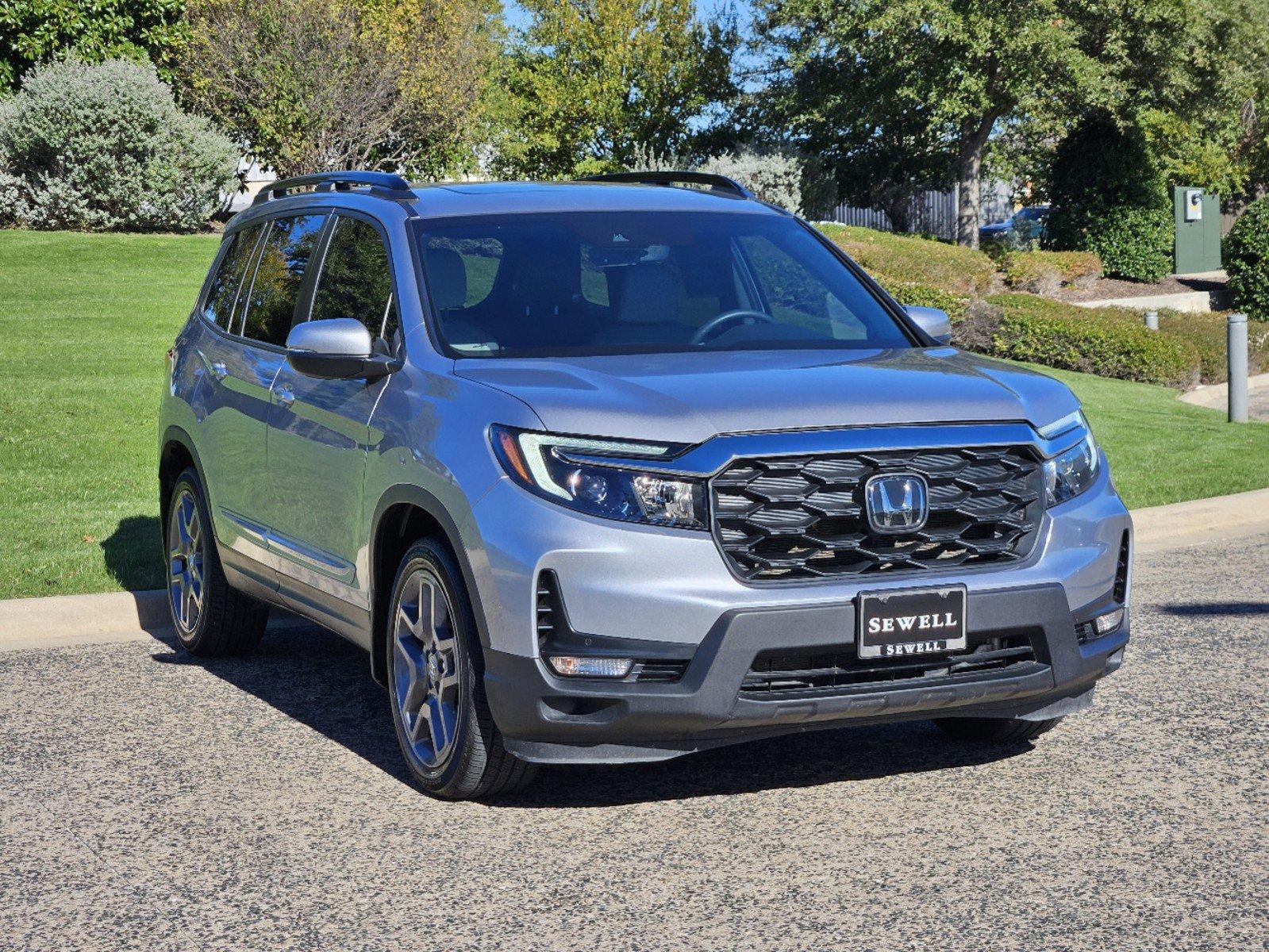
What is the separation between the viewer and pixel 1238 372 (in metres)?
15.7

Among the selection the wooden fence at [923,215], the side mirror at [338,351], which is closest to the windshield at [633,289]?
the side mirror at [338,351]

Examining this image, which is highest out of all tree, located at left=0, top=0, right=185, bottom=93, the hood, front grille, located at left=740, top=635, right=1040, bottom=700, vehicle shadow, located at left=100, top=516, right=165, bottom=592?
tree, located at left=0, top=0, right=185, bottom=93

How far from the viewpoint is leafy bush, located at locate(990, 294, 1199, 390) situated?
2008 cm

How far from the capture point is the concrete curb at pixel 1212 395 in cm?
1897

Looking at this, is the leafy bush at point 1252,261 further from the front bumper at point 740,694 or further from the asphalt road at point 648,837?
the front bumper at point 740,694

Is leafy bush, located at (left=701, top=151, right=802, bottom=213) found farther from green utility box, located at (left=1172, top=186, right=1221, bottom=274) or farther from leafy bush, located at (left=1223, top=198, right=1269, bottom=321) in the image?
leafy bush, located at (left=1223, top=198, right=1269, bottom=321)

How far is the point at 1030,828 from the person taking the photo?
487cm

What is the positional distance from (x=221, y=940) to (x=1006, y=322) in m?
18.6

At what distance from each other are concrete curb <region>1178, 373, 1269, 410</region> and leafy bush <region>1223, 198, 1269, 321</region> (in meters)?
12.3

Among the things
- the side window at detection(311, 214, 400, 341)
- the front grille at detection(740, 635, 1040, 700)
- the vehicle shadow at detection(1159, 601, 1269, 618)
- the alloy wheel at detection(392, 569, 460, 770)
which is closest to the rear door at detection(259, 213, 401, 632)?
the side window at detection(311, 214, 400, 341)

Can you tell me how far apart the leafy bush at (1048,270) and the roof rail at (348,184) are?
2680cm

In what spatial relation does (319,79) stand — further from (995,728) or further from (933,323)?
(995,728)

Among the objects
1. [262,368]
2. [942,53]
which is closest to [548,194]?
[262,368]

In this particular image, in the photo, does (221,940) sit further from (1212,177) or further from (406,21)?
(1212,177)
